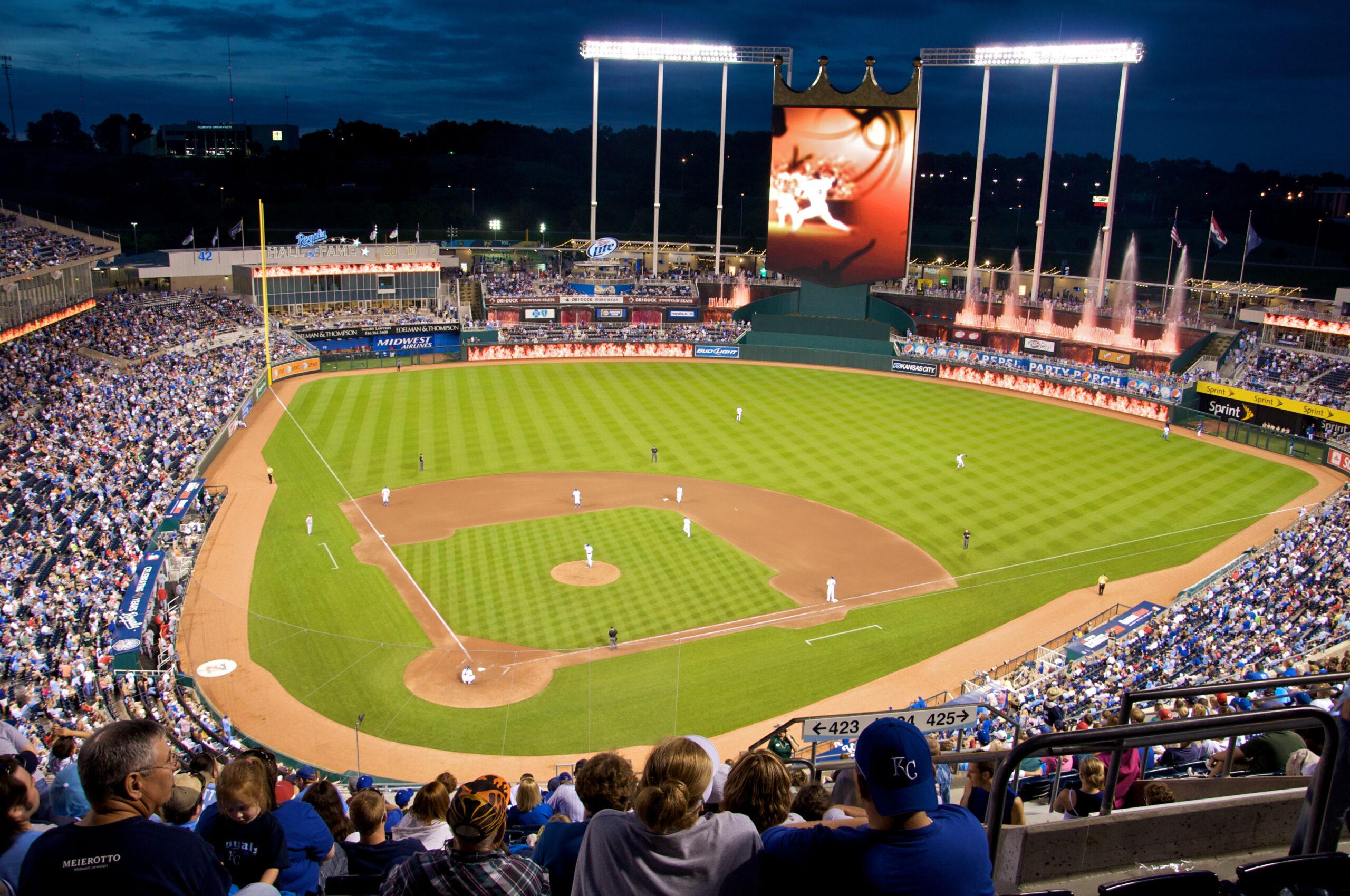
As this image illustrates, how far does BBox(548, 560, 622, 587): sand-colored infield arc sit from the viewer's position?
28250 millimetres

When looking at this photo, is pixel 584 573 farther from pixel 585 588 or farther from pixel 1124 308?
pixel 1124 308

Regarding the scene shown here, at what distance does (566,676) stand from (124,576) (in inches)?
450

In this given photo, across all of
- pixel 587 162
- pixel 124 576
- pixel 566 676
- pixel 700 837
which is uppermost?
pixel 587 162

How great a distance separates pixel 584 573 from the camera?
28.8 m

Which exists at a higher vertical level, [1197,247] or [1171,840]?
[1197,247]

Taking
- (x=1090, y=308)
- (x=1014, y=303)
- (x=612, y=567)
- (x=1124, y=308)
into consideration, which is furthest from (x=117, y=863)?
(x=1014, y=303)

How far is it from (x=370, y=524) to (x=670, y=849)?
30746 millimetres

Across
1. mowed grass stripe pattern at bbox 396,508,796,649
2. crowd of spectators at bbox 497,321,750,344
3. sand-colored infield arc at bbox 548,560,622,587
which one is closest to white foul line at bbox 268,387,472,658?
mowed grass stripe pattern at bbox 396,508,796,649

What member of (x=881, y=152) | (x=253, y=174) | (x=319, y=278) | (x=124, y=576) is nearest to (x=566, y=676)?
(x=124, y=576)

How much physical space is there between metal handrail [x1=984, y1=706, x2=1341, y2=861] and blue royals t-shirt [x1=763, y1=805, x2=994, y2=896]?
483 mm

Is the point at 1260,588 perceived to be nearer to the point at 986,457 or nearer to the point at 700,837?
the point at 986,457

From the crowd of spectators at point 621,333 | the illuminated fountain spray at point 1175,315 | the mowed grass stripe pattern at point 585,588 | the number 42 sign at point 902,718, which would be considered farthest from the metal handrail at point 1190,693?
the illuminated fountain spray at point 1175,315

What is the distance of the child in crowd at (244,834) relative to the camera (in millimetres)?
5129

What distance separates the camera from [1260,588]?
23500mm
